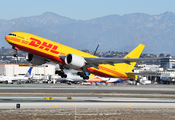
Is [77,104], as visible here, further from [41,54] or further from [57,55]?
[41,54]

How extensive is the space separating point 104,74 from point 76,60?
33.0 feet

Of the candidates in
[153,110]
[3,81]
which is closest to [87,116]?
[153,110]

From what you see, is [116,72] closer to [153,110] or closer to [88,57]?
[88,57]

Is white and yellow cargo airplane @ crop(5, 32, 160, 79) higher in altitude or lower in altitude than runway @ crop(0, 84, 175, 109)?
higher

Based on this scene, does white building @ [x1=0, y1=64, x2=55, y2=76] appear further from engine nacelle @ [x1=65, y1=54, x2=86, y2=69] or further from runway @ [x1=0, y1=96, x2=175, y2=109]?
runway @ [x1=0, y1=96, x2=175, y2=109]

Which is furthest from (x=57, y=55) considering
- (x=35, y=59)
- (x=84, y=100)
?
(x=84, y=100)

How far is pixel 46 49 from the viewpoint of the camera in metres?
47.4

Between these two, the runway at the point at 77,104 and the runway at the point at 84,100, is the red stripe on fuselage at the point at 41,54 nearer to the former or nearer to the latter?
the runway at the point at 84,100

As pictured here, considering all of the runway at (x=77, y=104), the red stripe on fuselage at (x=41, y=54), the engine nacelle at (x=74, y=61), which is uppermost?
the red stripe on fuselage at (x=41, y=54)

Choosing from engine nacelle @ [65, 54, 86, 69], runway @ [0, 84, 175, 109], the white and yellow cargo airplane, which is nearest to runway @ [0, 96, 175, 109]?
runway @ [0, 84, 175, 109]

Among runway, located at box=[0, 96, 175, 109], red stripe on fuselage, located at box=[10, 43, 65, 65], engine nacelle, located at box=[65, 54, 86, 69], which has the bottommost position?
runway, located at box=[0, 96, 175, 109]

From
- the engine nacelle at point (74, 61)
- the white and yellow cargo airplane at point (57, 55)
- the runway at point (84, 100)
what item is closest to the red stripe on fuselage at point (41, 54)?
the white and yellow cargo airplane at point (57, 55)

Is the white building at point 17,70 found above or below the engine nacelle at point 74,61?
above

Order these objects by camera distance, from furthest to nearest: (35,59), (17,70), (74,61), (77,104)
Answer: (17,70), (35,59), (74,61), (77,104)
